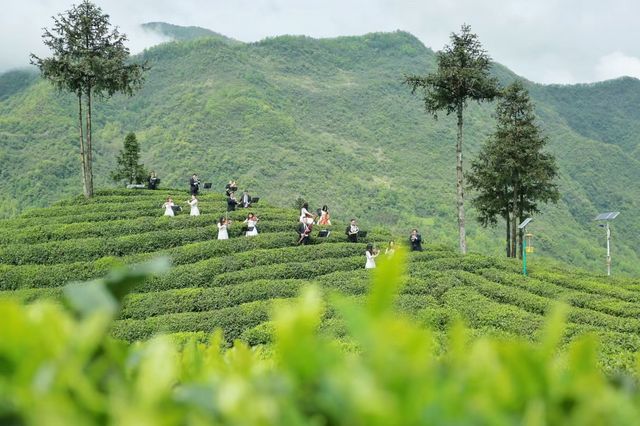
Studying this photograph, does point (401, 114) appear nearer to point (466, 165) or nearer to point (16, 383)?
point (466, 165)

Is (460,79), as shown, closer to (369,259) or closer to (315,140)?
(369,259)

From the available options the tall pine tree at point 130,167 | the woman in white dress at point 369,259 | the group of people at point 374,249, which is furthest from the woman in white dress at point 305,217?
the tall pine tree at point 130,167

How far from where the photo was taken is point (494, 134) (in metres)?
24.9

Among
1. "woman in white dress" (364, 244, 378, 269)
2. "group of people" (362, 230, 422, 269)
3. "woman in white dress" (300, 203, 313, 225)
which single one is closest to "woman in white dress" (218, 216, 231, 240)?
"woman in white dress" (300, 203, 313, 225)

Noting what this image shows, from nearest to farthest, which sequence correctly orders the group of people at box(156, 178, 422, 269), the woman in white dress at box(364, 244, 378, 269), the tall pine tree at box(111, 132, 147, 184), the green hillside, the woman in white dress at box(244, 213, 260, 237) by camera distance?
the green hillside → the woman in white dress at box(364, 244, 378, 269) → the group of people at box(156, 178, 422, 269) → the woman in white dress at box(244, 213, 260, 237) → the tall pine tree at box(111, 132, 147, 184)

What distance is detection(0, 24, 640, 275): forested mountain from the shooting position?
5638cm

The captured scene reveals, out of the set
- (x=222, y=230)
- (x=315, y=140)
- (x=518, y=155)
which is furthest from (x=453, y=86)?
(x=315, y=140)

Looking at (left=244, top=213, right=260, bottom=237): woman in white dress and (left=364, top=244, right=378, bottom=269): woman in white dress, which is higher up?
(left=244, top=213, right=260, bottom=237): woman in white dress

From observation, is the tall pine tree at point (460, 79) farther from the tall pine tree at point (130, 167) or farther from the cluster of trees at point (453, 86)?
the tall pine tree at point (130, 167)

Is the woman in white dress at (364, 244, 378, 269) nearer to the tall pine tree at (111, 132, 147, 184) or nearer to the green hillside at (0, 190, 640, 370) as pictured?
the green hillside at (0, 190, 640, 370)

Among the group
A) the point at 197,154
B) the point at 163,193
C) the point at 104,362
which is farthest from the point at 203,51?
the point at 104,362

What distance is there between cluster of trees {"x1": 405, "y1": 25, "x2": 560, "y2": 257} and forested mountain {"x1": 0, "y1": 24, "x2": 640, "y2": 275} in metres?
22.4

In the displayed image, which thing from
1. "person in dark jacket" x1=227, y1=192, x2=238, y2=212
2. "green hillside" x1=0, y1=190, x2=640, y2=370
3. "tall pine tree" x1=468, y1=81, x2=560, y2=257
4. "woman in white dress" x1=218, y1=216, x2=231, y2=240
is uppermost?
"tall pine tree" x1=468, y1=81, x2=560, y2=257

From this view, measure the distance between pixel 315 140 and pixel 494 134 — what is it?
47345 millimetres
